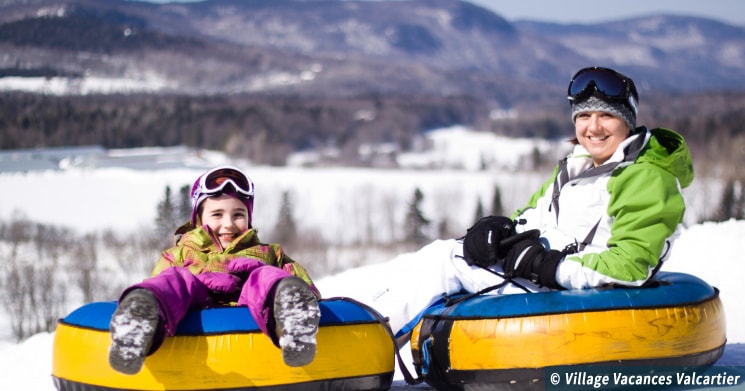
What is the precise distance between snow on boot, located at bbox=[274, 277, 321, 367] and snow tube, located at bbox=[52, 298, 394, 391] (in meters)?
0.24

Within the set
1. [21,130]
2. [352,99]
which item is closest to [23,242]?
[21,130]

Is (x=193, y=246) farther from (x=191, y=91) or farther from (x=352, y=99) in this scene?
(x=352, y=99)

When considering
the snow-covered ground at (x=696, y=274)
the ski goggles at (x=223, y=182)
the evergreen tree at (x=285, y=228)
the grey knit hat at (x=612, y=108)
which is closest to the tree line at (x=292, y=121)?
the evergreen tree at (x=285, y=228)

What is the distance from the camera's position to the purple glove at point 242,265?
13.8 ft

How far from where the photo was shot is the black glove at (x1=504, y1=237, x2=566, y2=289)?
429 centimetres

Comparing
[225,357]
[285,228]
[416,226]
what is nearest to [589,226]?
[225,357]

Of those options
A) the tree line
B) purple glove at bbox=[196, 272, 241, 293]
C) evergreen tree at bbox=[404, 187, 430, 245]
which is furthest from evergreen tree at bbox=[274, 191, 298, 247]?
purple glove at bbox=[196, 272, 241, 293]

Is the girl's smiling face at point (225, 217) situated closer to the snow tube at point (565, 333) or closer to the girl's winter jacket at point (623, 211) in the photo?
the snow tube at point (565, 333)

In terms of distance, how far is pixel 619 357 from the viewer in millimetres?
4012

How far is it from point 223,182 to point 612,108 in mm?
2155

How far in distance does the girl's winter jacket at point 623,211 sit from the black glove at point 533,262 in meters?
0.05

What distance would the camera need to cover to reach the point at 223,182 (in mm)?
4512

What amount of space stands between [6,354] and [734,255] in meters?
6.74

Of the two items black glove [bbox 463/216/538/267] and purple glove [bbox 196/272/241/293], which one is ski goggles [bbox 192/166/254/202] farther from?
black glove [bbox 463/216/538/267]
